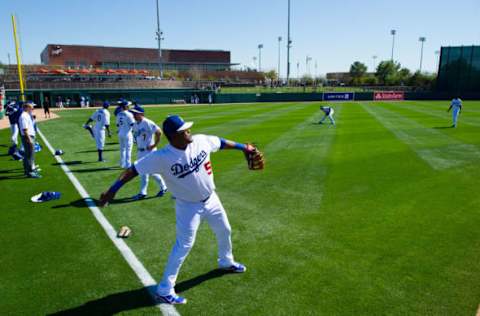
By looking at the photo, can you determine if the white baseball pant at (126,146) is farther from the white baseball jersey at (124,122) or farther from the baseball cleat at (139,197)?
the baseball cleat at (139,197)

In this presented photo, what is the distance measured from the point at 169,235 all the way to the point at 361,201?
4.22m

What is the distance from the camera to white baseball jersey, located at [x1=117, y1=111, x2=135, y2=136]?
393 inches

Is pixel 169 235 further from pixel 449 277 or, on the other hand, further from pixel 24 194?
Answer: pixel 24 194

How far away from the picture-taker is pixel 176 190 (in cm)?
385

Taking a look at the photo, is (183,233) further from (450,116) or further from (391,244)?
(450,116)

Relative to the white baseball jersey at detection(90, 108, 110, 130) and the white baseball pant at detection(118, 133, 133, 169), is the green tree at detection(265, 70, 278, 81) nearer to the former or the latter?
the white baseball jersey at detection(90, 108, 110, 130)

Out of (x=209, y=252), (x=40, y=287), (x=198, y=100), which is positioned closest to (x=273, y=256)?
(x=209, y=252)

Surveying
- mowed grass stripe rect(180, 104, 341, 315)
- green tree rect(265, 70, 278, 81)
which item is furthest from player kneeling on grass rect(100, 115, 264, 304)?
green tree rect(265, 70, 278, 81)

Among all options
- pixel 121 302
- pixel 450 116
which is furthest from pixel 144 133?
pixel 450 116

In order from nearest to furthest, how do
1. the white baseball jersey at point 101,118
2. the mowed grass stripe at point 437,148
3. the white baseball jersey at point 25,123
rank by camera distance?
the white baseball jersey at point 25,123 < the mowed grass stripe at point 437,148 < the white baseball jersey at point 101,118

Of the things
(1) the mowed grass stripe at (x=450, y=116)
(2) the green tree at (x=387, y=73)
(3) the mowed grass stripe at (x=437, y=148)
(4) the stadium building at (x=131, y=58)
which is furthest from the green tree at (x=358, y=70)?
(3) the mowed grass stripe at (x=437, y=148)

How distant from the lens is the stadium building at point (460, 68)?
54125 millimetres

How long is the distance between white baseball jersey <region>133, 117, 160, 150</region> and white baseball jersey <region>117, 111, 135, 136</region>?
7.34ft

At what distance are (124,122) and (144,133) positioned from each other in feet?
8.28
